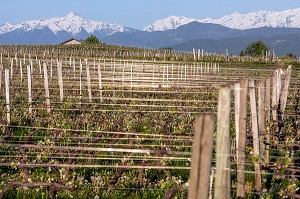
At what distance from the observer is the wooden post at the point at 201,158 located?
362cm

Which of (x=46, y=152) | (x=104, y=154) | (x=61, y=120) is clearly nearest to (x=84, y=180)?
(x=46, y=152)

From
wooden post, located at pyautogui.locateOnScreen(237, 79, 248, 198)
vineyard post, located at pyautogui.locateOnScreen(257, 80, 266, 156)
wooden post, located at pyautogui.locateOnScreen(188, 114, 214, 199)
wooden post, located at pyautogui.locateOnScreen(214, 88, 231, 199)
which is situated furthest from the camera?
vineyard post, located at pyautogui.locateOnScreen(257, 80, 266, 156)

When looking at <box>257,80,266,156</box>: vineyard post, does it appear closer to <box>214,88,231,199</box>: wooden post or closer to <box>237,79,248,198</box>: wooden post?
<box>237,79,248,198</box>: wooden post

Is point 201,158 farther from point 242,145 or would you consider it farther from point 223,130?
point 242,145

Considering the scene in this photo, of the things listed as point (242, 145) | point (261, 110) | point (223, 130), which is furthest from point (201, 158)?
point (261, 110)

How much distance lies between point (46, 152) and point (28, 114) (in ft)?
24.1

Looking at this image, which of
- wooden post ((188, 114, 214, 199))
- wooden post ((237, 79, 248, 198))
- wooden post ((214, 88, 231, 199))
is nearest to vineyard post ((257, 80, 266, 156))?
wooden post ((237, 79, 248, 198))

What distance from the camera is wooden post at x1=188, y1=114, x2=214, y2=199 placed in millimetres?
3623

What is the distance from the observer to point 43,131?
1238 cm

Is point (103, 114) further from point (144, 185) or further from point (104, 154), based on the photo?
point (144, 185)

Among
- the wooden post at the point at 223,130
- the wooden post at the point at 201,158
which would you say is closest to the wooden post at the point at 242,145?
the wooden post at the point at 223,130

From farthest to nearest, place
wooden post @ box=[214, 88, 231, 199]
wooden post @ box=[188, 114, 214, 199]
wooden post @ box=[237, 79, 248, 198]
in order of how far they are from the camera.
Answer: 1. wooden post @ box=[237, 79, 248, 198]
2. wooden post @ box=[214, 88, 231, 199]
3. wooden post @ box=[188, 114, 214, 199]

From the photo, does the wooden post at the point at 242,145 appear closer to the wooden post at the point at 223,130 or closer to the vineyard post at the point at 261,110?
the vineyard post at the point at 261,110

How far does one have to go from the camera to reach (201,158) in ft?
12.1
